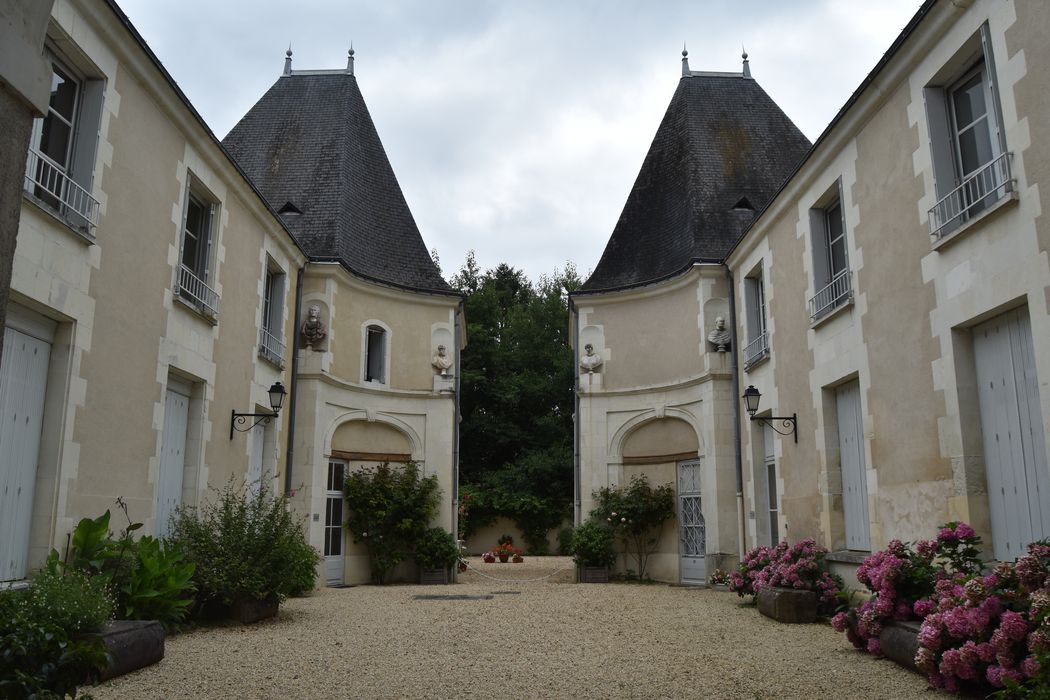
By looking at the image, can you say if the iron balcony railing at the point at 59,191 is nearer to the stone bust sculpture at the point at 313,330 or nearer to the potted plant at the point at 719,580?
the stone bust sculpture at the point at 313,330

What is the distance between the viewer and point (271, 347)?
10438mm

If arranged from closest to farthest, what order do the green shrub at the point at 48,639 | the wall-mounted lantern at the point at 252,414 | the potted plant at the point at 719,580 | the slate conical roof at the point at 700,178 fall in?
the green shrub at the point at 48,639, the wall-mounted lantern at the point at 252,414, the potted plant at the point at 719,580, the slate conical roof at the point at 700,178

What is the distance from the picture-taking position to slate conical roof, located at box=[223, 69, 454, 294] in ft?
42.3

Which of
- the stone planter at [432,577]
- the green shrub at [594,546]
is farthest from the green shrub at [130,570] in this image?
the green shrub at [594,546]

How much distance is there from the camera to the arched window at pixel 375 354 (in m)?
12.7

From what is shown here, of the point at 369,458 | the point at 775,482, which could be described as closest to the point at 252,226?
the point at 369,458

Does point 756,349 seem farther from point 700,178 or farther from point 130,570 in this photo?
point 130,570

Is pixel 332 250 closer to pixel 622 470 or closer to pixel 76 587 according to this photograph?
pixel 622 470

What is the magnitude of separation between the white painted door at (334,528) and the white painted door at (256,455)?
1.52 metres

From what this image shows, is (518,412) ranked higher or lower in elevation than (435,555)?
higher

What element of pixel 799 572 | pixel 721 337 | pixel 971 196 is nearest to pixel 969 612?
pixel 971 196

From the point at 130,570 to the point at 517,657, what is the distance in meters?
2.71

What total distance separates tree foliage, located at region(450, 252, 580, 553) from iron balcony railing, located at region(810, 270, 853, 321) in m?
14.5

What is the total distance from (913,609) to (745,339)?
6.31 meters
